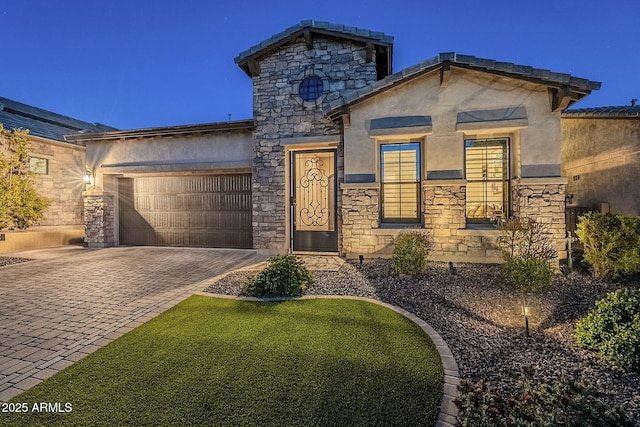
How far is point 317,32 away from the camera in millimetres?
8656

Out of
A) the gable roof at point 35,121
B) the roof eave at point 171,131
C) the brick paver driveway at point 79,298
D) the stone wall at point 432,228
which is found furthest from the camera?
the gable roof at point 35,121

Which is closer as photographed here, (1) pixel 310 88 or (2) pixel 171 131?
(1) pixel 310 88

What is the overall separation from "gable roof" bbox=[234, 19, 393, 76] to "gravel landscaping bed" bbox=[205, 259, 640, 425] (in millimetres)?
6024

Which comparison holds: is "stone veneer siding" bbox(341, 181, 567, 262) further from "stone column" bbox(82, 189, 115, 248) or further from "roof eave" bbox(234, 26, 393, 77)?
"stone column" bbox(82, 189, 115, 248)

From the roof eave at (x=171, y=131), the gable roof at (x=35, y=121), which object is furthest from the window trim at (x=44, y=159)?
the roof eave at (x=171, y=131)

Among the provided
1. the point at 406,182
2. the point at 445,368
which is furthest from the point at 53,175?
the point at 445,368

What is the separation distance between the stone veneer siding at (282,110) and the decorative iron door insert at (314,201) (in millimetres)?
406

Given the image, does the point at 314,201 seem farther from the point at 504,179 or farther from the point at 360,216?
the point at 504,179

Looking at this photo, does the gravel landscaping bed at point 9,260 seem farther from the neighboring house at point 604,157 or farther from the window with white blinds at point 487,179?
the neighboring house at point 604,157

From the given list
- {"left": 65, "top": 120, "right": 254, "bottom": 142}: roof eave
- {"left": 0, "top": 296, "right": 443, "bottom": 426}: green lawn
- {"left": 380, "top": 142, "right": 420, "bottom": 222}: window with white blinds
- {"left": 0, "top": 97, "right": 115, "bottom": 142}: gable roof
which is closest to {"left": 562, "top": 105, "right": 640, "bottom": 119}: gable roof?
{"left": 380, "top": 142, "right": 420, "bottom": 222}: window with white blinds

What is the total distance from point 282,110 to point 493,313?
293 inches

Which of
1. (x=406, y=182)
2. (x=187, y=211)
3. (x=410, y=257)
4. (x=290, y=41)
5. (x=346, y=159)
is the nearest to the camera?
(x=410, y=257)

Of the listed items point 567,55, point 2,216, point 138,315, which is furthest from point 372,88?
point 567,55

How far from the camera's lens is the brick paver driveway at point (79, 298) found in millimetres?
3309
